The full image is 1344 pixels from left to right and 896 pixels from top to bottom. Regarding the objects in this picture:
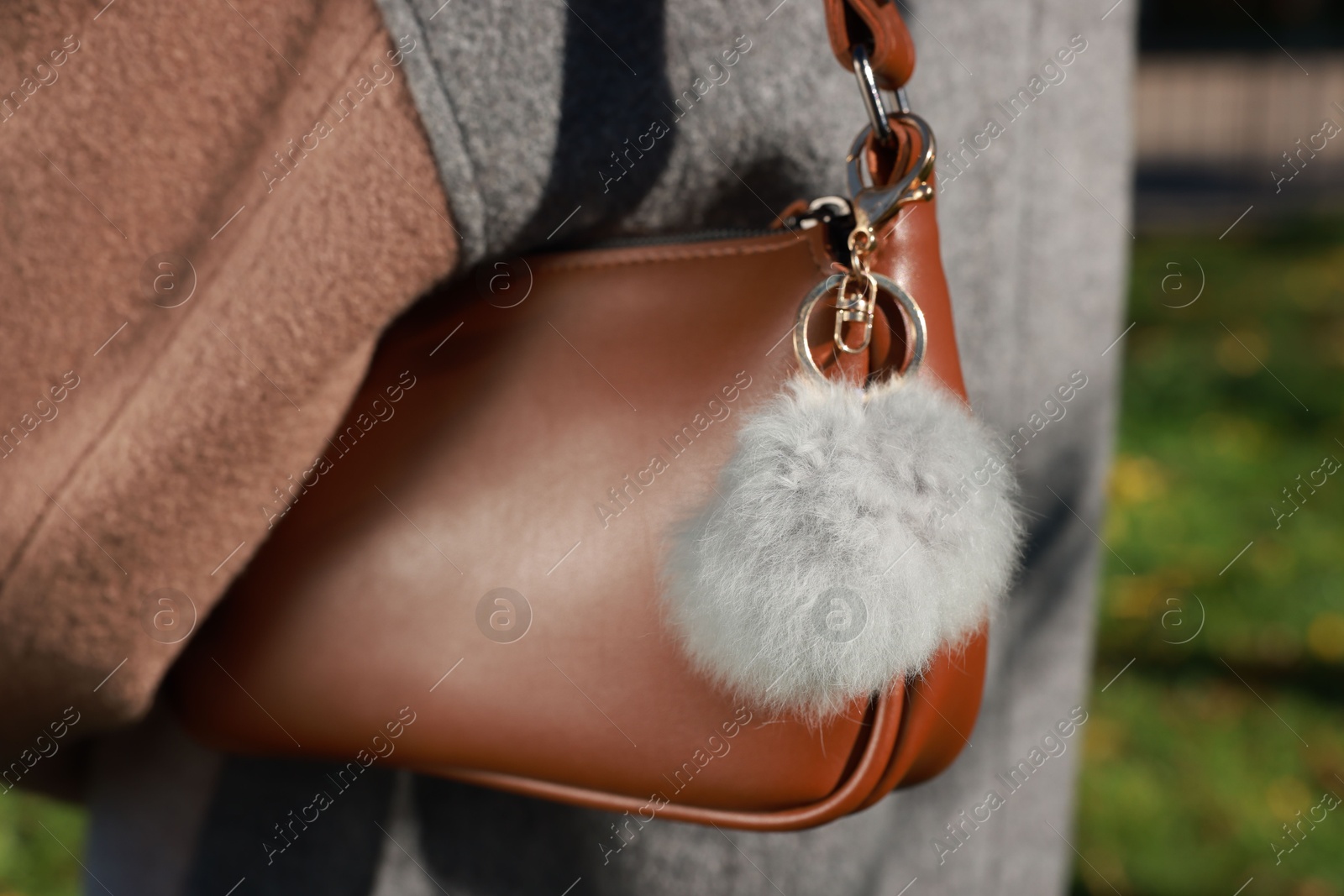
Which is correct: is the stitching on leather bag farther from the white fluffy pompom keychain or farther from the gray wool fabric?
the white fluffy pompom keychain

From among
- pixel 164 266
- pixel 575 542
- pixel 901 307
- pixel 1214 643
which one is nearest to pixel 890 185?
pixel 901 307

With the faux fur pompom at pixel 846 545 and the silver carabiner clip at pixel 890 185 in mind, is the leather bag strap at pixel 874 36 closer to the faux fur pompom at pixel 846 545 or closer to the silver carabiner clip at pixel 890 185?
the silver carabiner clip at pixel 890 185

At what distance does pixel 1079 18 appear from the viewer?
3.23 feet

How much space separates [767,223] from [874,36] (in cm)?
21

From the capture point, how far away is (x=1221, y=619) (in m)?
2.41

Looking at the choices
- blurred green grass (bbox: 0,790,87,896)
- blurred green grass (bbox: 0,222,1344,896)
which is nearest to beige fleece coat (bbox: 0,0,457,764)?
blurred green grass (bbox: 0,222,1344,896)

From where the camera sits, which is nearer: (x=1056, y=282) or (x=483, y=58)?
(x=483, y=58)

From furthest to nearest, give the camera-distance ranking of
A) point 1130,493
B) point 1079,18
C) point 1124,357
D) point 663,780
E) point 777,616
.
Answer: point 1124,357, point 1130,493, point 1079,18, point 663,780, point 777,616

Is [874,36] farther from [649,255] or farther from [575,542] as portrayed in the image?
[575,542]

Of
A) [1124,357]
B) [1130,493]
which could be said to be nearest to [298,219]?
[1130,493]

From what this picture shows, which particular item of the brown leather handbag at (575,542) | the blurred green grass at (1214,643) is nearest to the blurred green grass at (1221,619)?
the blurred green grass at (1214,643)

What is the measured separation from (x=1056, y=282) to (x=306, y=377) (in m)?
0.73

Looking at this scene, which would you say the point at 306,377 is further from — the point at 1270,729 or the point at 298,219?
the point at 1270,729

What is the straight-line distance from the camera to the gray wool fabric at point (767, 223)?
0.65m
